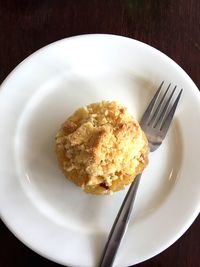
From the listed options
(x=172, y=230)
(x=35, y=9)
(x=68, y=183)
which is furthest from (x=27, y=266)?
(x=35, y=9)

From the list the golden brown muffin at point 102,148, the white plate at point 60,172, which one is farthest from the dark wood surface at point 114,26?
the golden brown muffin at point 102,148

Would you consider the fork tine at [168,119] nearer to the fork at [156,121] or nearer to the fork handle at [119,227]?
the fork at [156,121]

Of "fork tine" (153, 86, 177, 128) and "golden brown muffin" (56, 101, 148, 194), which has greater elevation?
"fork tine" (153, 86, 177, 128)

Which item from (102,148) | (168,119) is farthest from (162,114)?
(102,148)

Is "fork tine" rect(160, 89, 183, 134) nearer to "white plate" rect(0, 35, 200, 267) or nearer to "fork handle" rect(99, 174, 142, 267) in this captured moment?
"white plate" rect(0, 35, 200, 267)

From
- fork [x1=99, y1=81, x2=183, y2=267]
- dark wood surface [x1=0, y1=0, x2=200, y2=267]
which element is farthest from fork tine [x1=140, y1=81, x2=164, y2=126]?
dark wood surface [x1=0, y1=0, x2=200, y2=267]

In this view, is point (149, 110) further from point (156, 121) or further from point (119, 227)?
point (119, 227)
